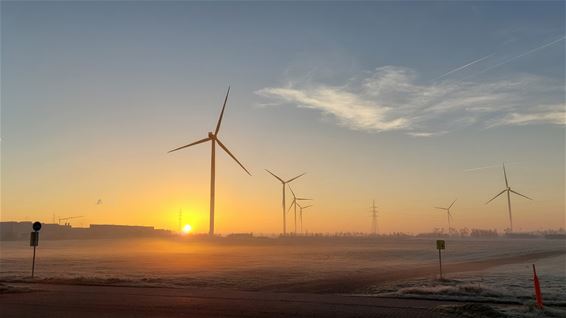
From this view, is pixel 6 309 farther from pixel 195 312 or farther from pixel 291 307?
pixel 291 307

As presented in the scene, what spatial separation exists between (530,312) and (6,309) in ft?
66.1

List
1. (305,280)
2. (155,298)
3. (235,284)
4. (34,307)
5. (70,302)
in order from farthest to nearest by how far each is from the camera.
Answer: (305,280) → (235,284) → (155,298) → (70,302) → (34,307)

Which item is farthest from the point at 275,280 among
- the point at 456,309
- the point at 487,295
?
the point at 456,309

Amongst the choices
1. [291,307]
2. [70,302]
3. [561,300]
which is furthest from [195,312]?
[561,300]

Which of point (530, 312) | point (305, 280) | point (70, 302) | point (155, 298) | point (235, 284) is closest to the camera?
point (530, 312)

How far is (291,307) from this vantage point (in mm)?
18828

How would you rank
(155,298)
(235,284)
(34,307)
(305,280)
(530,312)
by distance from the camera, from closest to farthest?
1. (530,312)
2. (34,307)
3. (155,298)
4. (235,284)
5. (305,280)

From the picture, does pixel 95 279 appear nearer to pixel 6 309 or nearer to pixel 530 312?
pixel 6 309

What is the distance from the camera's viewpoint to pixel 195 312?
17.7 metres

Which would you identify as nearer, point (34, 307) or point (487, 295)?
point (34, 307)

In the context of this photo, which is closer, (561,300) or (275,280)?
(561,300)

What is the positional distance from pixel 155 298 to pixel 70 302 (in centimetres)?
367

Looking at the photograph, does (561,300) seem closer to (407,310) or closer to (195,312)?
(407,310)

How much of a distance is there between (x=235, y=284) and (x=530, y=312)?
1749 centimetres
